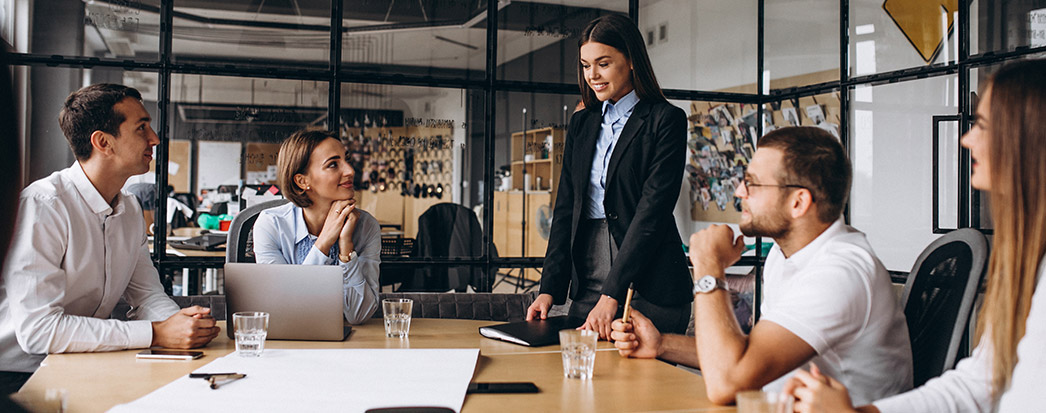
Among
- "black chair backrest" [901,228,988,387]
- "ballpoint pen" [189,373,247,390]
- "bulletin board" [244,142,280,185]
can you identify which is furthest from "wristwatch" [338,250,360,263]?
"black chair backrest" [901,228,988,387]

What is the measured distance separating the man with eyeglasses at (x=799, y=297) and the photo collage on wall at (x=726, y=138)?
8.66 ft

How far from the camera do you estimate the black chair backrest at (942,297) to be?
55.5 inches

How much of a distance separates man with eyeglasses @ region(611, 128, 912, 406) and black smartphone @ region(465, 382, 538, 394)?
33cm

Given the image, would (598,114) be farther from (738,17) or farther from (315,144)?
(738,17)

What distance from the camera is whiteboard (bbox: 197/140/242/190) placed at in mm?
3631

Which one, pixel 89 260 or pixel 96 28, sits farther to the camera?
pixel 96 28

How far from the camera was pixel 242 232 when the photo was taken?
105 inches

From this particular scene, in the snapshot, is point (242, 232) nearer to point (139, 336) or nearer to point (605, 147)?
point (139, 336)

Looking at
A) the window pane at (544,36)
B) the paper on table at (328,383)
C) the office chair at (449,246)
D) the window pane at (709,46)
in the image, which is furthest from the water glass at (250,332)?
the window pane at (709,46)

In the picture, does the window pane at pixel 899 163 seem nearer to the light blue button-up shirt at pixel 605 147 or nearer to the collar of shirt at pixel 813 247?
the light blue button-up shirt at pixel 605 147

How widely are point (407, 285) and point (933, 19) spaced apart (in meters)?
2.94

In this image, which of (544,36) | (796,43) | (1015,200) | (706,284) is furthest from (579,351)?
(796,43)

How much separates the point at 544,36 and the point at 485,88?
440mm

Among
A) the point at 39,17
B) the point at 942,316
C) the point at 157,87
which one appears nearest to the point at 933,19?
the point at 942,316
